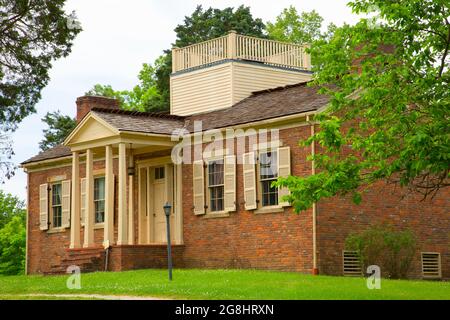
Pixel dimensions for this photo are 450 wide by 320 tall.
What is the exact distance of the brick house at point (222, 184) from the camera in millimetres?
25266

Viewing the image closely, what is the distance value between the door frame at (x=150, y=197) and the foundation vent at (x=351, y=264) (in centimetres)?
555

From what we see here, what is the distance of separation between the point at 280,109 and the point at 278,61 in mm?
5959

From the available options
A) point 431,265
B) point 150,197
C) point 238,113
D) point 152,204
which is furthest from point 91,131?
point 431,265

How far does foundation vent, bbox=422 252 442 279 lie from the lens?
1073 inches

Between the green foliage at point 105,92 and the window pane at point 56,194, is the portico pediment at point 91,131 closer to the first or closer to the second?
the window pane at point 56,194

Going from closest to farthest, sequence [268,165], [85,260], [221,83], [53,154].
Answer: [268,165] → [85,260] → [221,83] → [53,154]

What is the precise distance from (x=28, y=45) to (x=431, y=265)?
15587 millimetres

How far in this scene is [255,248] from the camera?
26.1 metres

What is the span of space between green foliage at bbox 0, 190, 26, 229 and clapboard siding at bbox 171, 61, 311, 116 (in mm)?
32440

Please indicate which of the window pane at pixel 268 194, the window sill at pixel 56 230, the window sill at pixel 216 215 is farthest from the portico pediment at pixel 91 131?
the window sill at pixel 56 230

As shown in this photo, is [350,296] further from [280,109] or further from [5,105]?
[5,105]

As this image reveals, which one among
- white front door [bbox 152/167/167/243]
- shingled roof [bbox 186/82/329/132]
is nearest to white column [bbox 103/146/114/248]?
white front door [bbox 152/167/167/243]

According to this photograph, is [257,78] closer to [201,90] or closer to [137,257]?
[201,90]

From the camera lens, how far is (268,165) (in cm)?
2598
